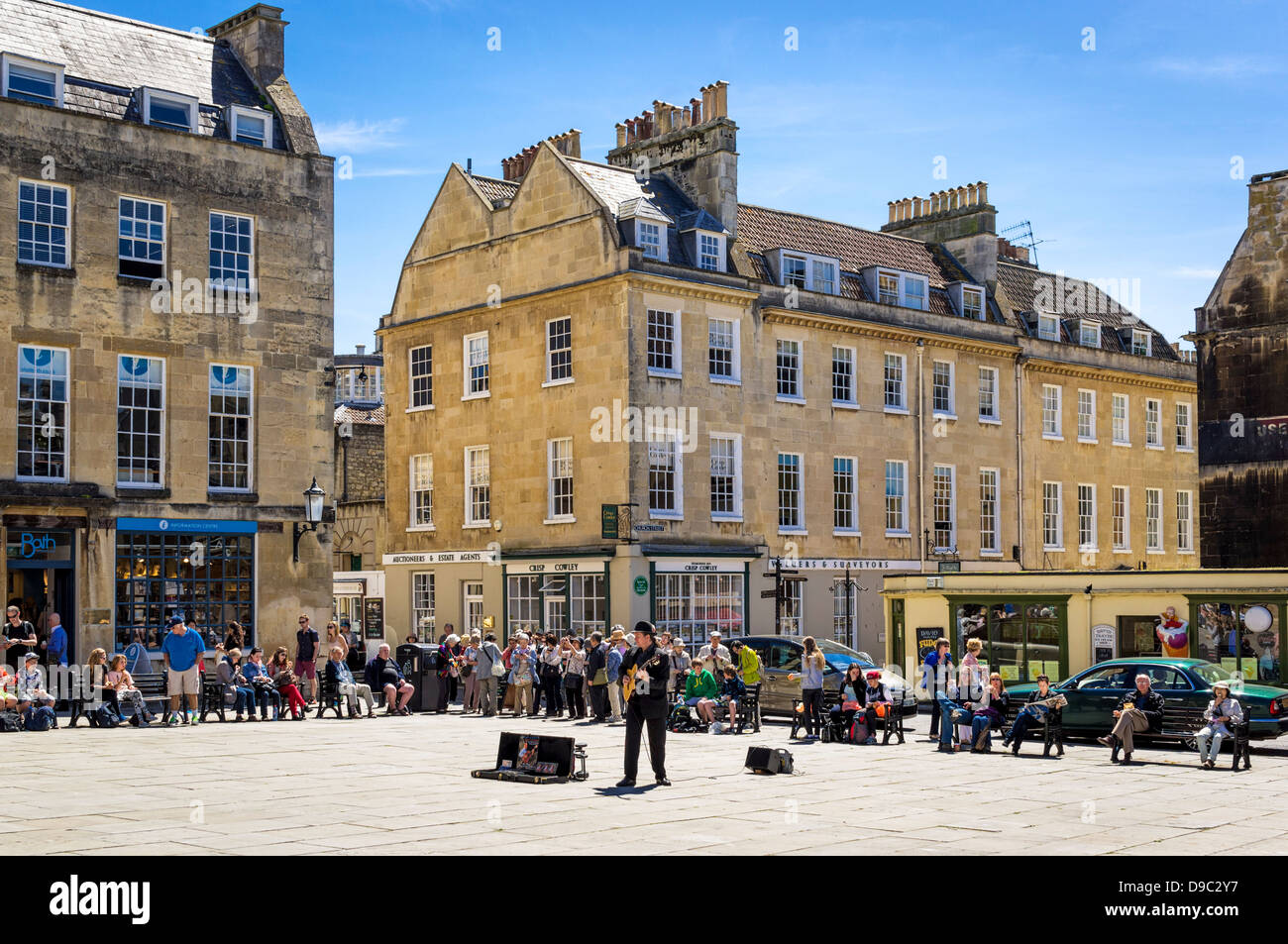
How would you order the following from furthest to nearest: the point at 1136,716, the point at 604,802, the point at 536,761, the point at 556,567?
the point at 556,567
the point at 1136,716
the point at 536,761
the point at 604,802

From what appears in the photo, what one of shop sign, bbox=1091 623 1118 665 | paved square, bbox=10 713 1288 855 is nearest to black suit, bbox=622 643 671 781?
paved square, bbox=10 713 1288 855

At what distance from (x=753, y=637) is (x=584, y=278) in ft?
38.9

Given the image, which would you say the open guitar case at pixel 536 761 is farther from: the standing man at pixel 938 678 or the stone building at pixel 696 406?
the stone building at pixel 696 406

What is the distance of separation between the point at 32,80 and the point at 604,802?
20.3 metres

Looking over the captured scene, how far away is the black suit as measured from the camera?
54.2 ft

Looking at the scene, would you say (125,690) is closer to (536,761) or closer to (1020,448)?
(536,761)

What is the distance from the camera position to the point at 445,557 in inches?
1575

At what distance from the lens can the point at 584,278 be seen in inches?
1451

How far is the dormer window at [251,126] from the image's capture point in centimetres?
3098

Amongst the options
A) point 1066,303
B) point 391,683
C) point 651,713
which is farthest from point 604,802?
point 1066,303

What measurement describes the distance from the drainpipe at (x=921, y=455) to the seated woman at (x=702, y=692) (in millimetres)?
17034

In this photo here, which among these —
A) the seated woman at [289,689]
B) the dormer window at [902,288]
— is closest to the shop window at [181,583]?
the seated woman at [289,689]

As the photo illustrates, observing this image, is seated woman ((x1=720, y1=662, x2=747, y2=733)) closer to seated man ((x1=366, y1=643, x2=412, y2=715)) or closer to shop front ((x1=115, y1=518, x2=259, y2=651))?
seated man ((x1=366, y1=643, x2=412, y2=715))
